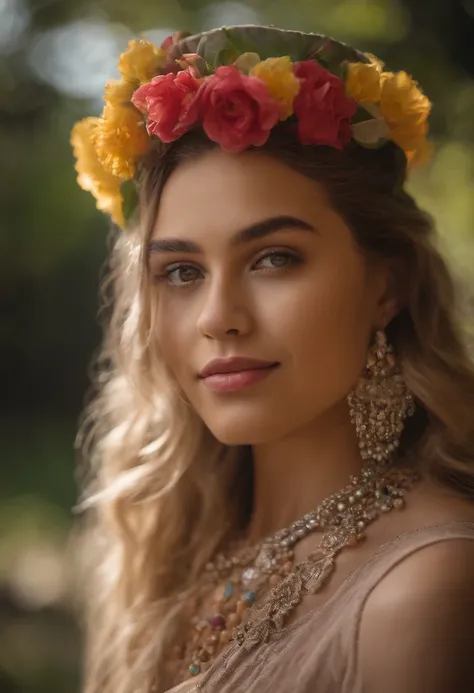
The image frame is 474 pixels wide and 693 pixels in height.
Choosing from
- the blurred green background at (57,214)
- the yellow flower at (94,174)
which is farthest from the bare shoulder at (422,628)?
the blurred green background at (57,214)

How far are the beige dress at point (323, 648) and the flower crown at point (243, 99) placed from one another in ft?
1.61

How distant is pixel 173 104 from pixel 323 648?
674 mm

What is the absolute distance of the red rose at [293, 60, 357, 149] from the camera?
1099mm

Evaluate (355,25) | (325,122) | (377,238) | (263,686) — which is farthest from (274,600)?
(355,25)

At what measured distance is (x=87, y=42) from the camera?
204 centimetres

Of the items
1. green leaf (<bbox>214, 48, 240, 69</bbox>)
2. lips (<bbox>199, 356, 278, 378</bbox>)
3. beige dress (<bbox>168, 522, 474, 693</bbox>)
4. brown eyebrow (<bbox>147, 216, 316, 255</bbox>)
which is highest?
green leaf (<bbox>214, 48, 240, 69</bbox>)

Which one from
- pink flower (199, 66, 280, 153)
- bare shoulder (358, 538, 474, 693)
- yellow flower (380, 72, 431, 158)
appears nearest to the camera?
bare shoulder (358, 538, 474, 693)

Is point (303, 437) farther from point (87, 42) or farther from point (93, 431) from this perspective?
point (87, 42)

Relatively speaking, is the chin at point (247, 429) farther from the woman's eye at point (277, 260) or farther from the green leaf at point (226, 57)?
the green leaf at point (226, 57)

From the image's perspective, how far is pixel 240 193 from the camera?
1.10 metres

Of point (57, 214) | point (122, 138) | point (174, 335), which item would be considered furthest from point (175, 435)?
point (57, 214)

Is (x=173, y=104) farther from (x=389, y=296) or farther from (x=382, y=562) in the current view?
(x=382, y=562)

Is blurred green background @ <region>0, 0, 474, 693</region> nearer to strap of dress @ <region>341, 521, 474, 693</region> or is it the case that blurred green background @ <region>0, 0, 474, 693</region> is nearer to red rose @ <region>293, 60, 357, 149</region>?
red rose @ <region>293, 60, 357, 149</region>

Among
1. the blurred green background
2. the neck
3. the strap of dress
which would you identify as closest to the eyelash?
the neck
